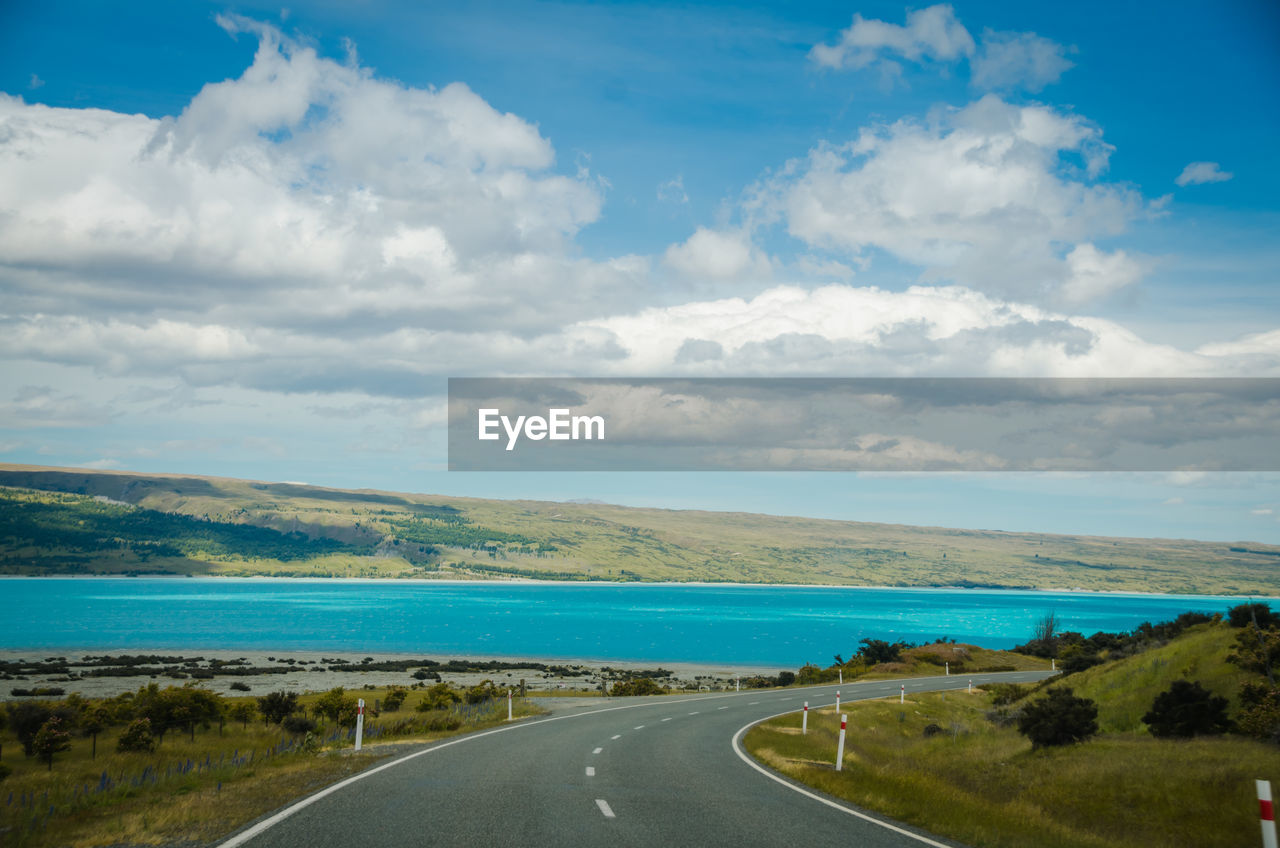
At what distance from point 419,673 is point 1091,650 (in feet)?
174

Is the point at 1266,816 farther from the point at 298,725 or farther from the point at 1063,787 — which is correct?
the point at 298,725

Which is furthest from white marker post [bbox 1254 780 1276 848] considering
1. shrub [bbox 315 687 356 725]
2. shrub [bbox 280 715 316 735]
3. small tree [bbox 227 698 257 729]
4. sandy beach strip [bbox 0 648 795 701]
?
sandy beach strip [bbox 0 648 795 701]

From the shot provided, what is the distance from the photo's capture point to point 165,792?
13.7m

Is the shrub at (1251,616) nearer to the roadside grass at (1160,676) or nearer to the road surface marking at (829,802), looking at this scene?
the roadside grass at (1160,676)

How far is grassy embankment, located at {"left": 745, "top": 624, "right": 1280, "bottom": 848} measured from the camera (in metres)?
12.1

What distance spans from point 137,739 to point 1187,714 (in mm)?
30647

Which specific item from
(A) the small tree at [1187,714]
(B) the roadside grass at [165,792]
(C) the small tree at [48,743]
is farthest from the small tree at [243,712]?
(A) the small tree at [1187,714]

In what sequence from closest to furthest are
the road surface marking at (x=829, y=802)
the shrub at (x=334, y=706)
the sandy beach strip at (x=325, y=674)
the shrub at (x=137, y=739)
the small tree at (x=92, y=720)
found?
the road surface marking at (x=829, y=802) → the shrub at (x=137, y=739) → the small tree at (x=92, y=720) → the shrub at (x=334, y=706) → the sandy beach strip at (x=325, y=674)

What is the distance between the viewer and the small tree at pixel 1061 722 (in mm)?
21828

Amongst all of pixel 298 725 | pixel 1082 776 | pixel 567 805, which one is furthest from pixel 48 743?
pixel 1082 776

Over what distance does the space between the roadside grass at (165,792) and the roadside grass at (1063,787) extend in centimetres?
895

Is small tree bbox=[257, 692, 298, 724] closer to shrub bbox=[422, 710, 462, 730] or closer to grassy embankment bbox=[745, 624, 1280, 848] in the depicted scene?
shrub bbox=[422, 710, 462, 730]

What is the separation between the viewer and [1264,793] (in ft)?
26.1

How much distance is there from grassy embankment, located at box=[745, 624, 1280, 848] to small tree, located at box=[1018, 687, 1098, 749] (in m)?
0.44
